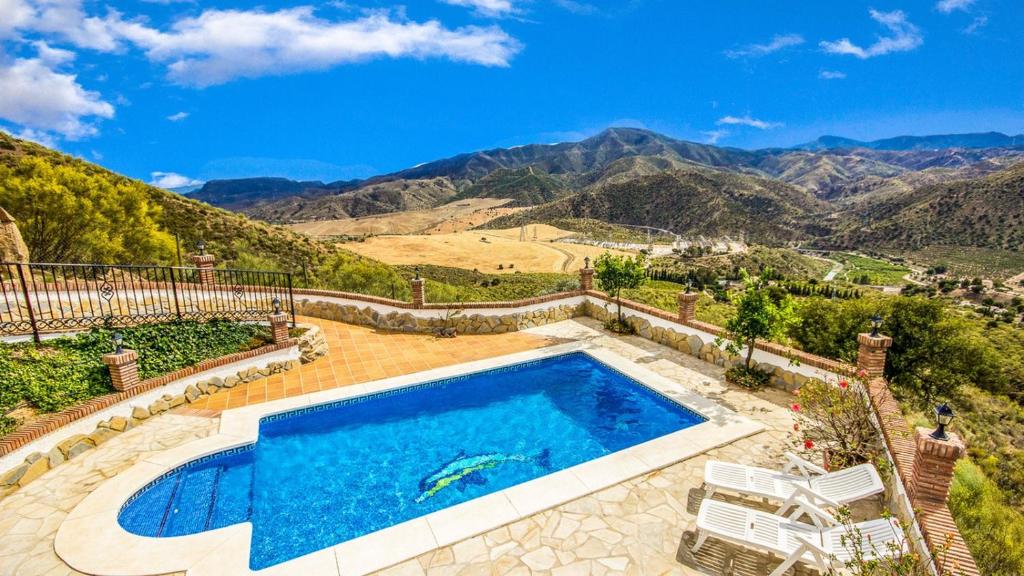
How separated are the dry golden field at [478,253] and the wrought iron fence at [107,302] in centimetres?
4287

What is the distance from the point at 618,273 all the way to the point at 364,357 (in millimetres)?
7028

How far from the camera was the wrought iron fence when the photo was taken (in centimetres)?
789

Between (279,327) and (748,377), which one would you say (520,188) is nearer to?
(279,327)

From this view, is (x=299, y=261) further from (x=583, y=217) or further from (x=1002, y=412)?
(x=583, y=217)

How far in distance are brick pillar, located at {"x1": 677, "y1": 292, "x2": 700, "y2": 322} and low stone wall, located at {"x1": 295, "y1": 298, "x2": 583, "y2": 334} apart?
3.98m

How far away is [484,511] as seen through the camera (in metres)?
5.22

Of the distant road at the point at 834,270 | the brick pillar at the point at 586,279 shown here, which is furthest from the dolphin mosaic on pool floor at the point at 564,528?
the distant road at the point at 834,270

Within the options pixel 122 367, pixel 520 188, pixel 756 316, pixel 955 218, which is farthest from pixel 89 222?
pixel 520 188

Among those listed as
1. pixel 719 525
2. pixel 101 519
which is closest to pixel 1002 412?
pixel 719 525

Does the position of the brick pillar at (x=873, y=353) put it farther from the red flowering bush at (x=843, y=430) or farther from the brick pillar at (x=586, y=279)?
the brick pillar at (x=586, y=279)

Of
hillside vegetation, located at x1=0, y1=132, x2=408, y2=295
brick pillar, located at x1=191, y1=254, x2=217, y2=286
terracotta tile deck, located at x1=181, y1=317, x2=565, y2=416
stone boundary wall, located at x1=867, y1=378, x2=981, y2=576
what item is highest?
hillside vegetation, located at x1=0, y1=132, x2=408, y2=295

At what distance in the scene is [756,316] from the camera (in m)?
8.39

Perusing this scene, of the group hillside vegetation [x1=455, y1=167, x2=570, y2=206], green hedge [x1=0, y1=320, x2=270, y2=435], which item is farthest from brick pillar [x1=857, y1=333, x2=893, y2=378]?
hillside vegetation [x1=455, y1=167, x2=570, y2=206]

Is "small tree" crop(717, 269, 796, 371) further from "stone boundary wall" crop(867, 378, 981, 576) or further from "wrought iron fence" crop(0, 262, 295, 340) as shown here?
"wrought iron fence" crop(0, 262, 295, 340)
